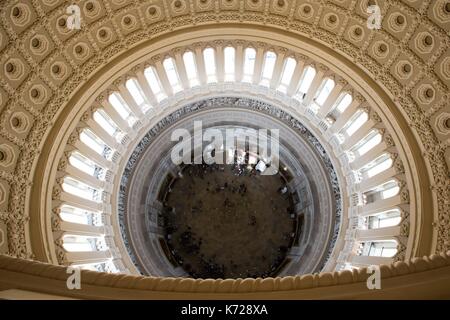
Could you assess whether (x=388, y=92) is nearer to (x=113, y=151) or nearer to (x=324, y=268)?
(x=324, y=268)

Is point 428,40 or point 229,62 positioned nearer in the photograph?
point 428,40

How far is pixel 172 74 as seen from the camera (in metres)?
21.4

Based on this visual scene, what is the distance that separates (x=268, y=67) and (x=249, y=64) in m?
1.02

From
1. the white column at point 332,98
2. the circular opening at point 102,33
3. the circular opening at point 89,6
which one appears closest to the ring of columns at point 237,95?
the white column at point 332,98

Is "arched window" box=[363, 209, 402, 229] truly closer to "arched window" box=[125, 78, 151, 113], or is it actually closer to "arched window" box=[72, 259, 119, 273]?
"arched window" box=[125, 78, 151, 113]

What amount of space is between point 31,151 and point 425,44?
1684 cm

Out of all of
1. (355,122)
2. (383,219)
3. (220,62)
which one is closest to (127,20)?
(220,62)

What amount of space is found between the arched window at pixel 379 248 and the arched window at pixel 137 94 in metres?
13.8

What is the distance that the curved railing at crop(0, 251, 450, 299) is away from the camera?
24.5 ft

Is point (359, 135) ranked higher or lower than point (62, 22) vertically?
lower

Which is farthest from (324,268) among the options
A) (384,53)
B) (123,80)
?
(123,80)

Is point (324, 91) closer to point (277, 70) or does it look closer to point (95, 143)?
point (277, 70)

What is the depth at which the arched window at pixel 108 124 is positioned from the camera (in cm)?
1991

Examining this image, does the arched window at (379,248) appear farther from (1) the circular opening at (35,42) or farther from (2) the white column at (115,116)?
(1) the circular opening at (35,42)
